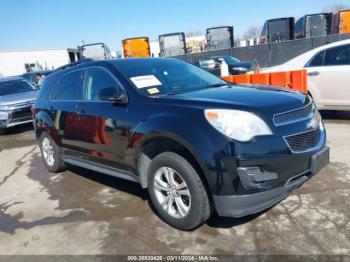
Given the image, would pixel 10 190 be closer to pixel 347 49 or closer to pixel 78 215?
pixel 78 215

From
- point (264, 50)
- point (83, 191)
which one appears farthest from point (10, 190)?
point (264, 50)

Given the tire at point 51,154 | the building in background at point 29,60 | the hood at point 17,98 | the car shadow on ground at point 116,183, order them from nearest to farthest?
the car shadow on ground at point 116,183 → the tire at point 51,154 → the hood at point 17,98 → the building in background at point 29,60

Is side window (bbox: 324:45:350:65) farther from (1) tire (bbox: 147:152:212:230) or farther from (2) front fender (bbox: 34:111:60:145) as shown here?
(2) front fender (bbox: 34:111:60:145)

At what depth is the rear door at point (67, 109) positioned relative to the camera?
507 cm

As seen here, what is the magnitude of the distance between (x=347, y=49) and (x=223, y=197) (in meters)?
5.45

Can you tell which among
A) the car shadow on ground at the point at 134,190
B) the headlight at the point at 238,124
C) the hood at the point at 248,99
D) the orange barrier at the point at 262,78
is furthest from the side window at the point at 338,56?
the headlight at the point at 238,124

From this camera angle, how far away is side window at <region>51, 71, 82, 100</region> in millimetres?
5111

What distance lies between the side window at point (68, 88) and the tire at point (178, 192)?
195 cm

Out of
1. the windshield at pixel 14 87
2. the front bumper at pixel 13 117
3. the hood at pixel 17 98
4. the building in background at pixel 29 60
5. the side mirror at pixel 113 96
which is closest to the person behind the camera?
the side mirror at pixel 113 96


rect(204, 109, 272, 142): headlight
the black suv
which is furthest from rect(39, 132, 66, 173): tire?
rect(204, 109, 272, 142): headlight

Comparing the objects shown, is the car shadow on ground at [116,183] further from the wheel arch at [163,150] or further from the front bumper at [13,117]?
the front bumper at [13,117]

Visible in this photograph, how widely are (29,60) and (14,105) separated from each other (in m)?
40.1

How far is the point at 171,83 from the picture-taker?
172 inches

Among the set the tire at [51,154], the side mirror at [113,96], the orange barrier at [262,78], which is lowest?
the tire at [51,154]
